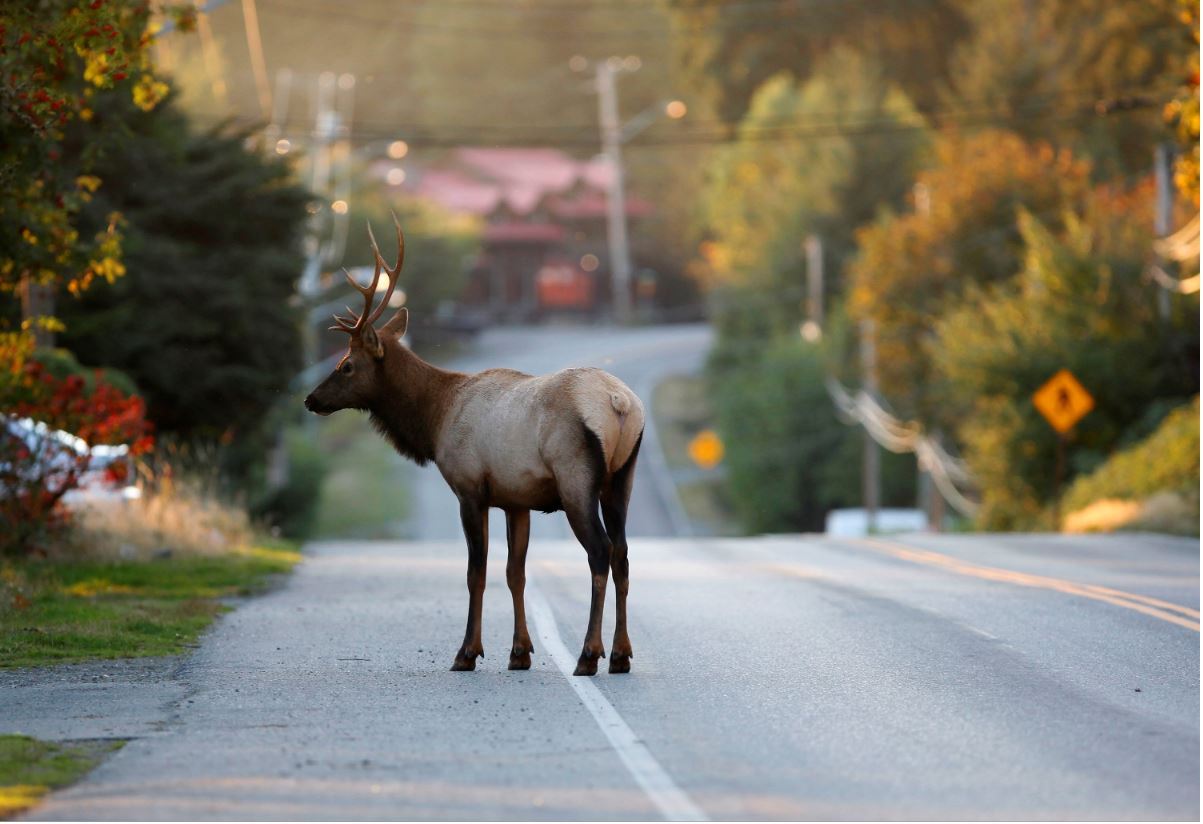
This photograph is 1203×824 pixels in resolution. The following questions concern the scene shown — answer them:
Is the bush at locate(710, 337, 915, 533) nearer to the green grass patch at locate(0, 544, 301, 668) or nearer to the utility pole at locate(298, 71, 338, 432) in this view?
the utility pole at locate(298, 71, 338, 432)

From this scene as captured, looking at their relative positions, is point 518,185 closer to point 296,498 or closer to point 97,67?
point 296,498

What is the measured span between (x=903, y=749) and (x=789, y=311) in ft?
232

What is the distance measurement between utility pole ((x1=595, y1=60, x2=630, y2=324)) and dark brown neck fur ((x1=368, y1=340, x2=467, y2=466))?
8630 cm

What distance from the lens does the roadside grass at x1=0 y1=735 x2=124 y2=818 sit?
30.5 feet

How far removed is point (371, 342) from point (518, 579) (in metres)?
1.84

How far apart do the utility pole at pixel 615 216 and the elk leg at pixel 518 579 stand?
87.0 metres

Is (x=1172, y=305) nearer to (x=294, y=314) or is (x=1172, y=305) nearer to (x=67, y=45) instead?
(x=294, y=314)

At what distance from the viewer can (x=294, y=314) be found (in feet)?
125

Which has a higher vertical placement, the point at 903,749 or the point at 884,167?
the point at 884,167

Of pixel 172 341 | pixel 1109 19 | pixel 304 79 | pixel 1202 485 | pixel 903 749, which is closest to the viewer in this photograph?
pixel 903 749

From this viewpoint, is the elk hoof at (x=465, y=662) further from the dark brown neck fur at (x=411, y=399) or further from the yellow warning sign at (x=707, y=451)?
the yellow warning sign at (x=707, y=451)

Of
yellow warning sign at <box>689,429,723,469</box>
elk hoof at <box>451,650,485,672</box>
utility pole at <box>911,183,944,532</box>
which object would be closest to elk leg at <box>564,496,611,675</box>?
elk hoof at <box>451,650,485,672</box>

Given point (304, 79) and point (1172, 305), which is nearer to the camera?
point (1172, 305)

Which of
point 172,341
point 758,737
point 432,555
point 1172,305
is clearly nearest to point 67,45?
point 758,737
